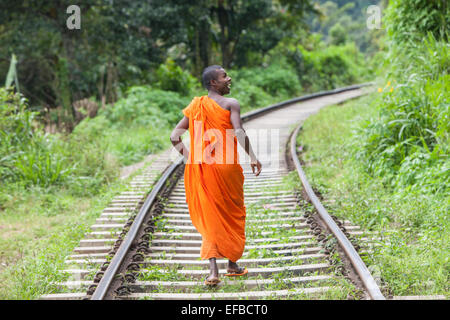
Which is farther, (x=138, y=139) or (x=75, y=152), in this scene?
(x=138, y=139)

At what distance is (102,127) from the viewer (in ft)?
37.2

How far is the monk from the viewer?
12.8ft

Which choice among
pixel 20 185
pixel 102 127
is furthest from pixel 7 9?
pixel 20 185

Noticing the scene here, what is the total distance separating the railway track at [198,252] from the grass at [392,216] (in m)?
0.27

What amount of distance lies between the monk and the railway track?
0.34m

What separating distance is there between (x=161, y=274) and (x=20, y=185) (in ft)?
13.4

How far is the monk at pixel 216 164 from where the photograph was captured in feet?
12.8

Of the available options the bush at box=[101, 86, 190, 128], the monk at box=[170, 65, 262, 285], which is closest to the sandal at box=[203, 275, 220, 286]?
the monk at box=[170, 65, 262, 285]

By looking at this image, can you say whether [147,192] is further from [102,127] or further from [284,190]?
[102,127]

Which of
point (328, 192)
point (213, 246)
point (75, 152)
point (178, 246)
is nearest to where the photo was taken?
point (213, 246)

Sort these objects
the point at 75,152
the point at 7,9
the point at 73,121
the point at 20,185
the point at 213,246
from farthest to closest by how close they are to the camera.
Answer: the point at 7,9 < the point at 73,121 < the point at 75,152 < the point at 20,185 < the point at 213,246

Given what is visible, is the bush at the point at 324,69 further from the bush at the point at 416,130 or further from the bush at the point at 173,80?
the bush at the point at 416,130

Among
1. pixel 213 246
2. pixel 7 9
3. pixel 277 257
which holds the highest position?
pixel 7 9

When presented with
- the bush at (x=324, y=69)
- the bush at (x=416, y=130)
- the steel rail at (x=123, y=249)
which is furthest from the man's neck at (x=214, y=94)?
the bush at (x=324, y=69)
